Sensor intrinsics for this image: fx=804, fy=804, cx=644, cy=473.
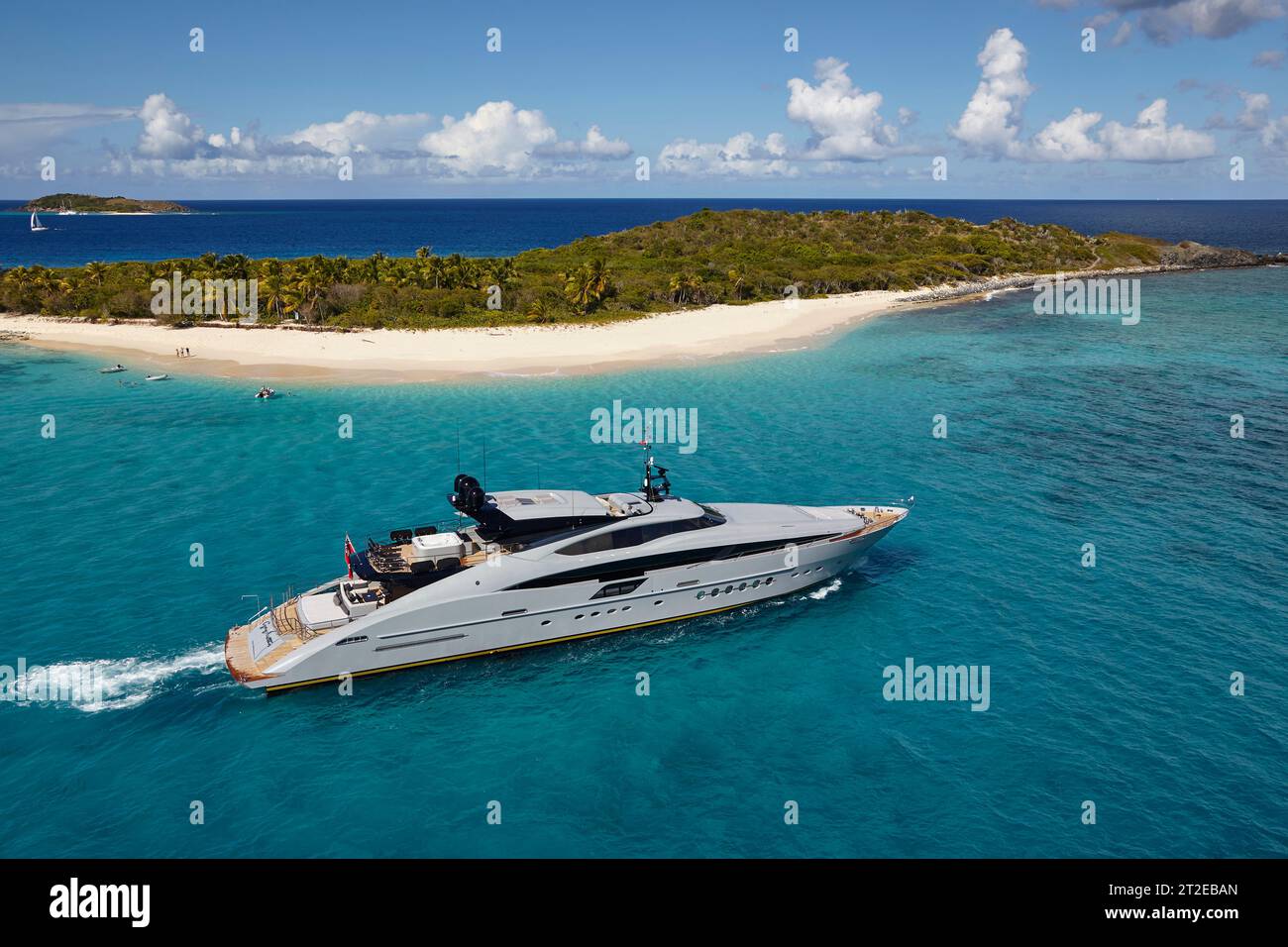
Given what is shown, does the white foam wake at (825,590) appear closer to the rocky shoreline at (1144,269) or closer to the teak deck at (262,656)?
the teak deck at (262,656)

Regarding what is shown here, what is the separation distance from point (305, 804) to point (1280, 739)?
73.5 feet

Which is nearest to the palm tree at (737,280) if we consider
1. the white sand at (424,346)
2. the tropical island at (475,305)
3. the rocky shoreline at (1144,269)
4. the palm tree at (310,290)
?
the tropical island at (475,305)

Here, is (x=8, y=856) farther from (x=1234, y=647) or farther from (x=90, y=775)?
(x=1234, y=647)

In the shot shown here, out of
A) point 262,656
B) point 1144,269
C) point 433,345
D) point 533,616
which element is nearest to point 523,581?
point 533,616

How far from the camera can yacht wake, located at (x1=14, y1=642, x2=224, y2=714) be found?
20.5 metres

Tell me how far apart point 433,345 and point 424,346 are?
2.39ft

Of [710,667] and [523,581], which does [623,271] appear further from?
[710,667]
